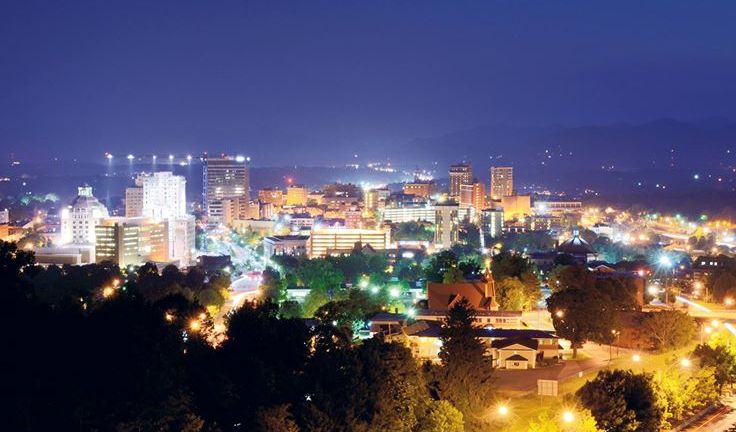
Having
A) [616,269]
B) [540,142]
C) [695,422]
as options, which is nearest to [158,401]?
[695,422]

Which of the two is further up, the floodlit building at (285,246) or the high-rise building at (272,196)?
the high-rise building at (272,196)

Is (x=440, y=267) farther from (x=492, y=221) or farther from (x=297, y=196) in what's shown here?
(x=297, y=196)

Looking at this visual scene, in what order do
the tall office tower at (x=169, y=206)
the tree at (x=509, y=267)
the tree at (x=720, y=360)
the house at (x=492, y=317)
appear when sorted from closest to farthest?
1. the tree at (x=720, y=360)
2. the house at (x=492, y=317)
3. the tree at (x=509, y=267)
4. the tall office tower at (x=169, y=206)

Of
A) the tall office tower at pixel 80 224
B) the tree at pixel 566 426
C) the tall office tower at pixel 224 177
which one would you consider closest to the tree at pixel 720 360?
the tree at pixel 566 426

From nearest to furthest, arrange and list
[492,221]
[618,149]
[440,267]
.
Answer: [440,267]
[492,221]
[618,149]

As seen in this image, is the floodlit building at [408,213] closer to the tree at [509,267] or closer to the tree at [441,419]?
the tree at [509,267]

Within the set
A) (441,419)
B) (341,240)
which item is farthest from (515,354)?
(341,240)
